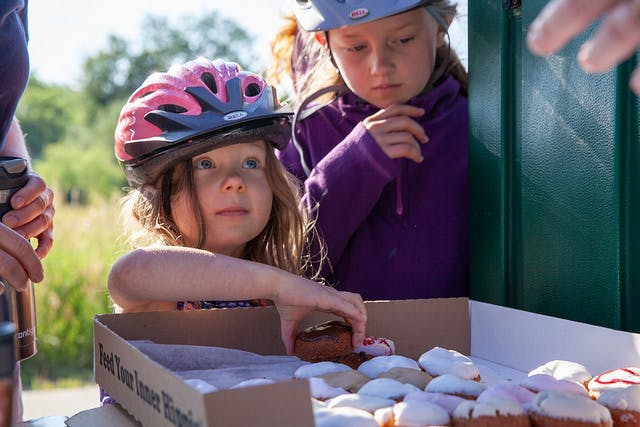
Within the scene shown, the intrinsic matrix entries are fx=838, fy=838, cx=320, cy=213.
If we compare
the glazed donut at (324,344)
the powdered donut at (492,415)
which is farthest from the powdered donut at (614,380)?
the glazed donut at (324,344)

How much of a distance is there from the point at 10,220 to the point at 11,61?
511mm

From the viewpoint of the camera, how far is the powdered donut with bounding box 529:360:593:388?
152 cm

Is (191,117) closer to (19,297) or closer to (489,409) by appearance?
(19,297)

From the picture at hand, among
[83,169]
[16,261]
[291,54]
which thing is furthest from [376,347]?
[83,169]

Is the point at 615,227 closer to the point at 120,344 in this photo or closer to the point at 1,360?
the point at 120,344

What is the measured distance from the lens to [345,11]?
235 centimetres

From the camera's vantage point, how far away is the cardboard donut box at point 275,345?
112cm

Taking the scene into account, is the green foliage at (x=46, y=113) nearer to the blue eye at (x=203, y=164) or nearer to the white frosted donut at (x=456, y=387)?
the blue eye at (x=203, y=164)

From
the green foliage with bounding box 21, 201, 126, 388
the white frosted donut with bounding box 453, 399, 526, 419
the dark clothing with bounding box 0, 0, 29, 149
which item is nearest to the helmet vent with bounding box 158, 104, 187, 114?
the dark clothing with bounding box 0, 0, 29, 149

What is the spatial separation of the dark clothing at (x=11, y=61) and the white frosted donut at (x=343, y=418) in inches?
52.1

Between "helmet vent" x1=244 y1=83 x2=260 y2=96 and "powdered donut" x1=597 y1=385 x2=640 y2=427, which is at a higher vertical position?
"helmet vent" x1=244 y1=83 x2=260 y2=96

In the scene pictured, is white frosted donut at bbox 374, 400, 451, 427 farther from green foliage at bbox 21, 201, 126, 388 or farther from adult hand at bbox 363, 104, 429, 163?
green foliage at bbox 21, 201, 126, 388

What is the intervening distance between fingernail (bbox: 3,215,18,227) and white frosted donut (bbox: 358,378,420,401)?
2.84 feet

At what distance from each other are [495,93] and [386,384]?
1.01m
